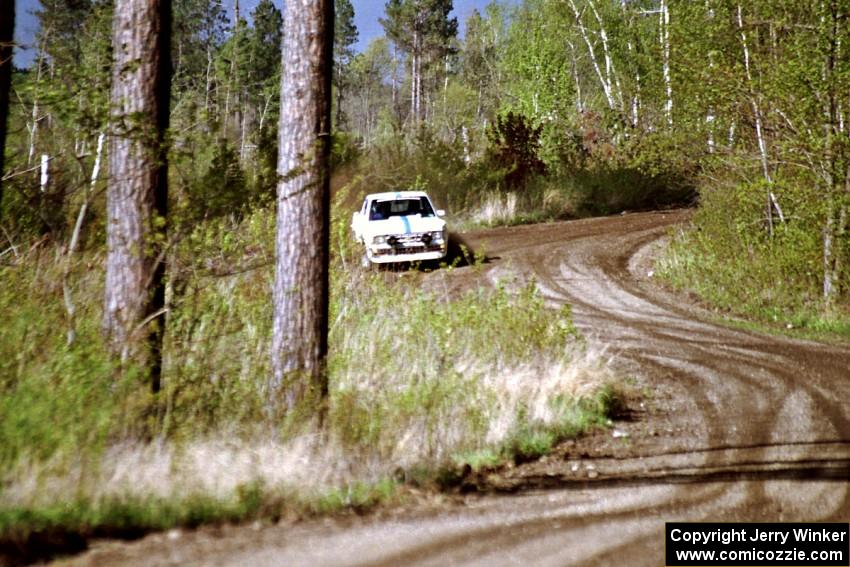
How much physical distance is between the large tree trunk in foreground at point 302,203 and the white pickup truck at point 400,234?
10.9 metres

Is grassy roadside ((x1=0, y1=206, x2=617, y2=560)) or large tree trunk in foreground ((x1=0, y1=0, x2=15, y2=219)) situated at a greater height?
large tree trunk in foreground ((x1=0, y1=0, x2=15, y2=219))

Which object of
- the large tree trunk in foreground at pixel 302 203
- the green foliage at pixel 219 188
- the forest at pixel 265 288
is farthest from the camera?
the large tree trunk in foreground at pixel 302 203

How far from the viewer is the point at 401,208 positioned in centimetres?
1961

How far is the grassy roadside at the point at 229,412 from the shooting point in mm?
5391

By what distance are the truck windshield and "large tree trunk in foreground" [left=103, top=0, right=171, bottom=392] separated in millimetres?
12252

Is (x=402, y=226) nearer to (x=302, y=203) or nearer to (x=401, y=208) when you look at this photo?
(x=401, y=208)

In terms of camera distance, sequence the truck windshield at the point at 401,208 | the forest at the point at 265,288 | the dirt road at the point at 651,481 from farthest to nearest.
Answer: the truck windshield at the point at 401,208, the forest at the point at 265,288, the dirt road at the point at 651,481

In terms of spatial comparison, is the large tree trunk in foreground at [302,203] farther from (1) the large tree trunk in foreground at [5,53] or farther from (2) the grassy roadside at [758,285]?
(2) the grassy roadside at [758,285]

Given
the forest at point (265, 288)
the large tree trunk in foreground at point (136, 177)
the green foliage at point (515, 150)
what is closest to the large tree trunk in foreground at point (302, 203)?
the forest at point (265, 288)

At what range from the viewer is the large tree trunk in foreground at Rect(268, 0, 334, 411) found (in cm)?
736

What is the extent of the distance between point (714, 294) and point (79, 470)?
13650 mm

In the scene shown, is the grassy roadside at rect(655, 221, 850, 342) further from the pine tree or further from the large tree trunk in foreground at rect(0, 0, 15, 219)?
the pine tree

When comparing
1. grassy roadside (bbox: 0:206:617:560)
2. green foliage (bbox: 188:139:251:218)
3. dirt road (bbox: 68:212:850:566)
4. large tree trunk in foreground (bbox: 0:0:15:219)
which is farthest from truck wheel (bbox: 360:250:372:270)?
large tree trunk in foreground (bbox: 0:0:15:219)

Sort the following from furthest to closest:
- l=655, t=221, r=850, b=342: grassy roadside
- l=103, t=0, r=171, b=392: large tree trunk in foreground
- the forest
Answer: l=655, t=221, r=850, b=342: grassy roadside → l=103, t=0, r=171, b=392: large tree trunk in foreground → the forest
